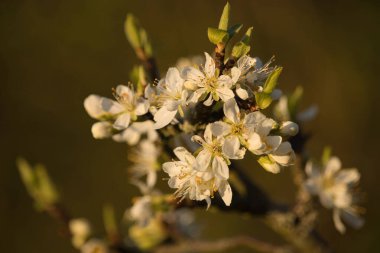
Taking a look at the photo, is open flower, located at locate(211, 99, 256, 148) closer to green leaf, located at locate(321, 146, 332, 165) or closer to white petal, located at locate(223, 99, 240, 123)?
white petal, located at locate(223, 99, 240, 123)

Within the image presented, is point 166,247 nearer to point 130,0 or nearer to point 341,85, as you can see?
point 341,85

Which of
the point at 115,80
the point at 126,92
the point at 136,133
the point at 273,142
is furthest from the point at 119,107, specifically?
the point at 115,80

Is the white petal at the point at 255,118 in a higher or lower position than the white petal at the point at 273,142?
higher

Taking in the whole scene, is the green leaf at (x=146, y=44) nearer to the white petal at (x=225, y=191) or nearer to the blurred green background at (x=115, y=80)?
the white petal at (x=225, y=191)

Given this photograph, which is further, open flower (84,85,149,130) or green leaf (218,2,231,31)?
open flower (84,85,149,130)

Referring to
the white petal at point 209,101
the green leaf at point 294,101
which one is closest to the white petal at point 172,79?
the white petal at point 209,101

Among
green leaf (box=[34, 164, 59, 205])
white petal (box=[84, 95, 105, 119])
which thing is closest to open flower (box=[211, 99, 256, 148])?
white petal (box=[84, 95, 105, 119])
